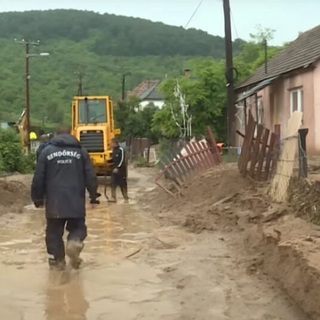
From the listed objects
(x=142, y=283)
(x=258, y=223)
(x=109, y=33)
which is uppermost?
(x=109, y=33)

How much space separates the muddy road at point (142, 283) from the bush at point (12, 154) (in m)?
15.7

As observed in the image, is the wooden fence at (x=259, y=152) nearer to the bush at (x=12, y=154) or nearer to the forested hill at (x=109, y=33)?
the bush at (x=12, y=154)

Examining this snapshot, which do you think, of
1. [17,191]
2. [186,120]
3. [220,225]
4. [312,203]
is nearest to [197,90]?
[186,120]

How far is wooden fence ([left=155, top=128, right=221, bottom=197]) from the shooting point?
17578mm

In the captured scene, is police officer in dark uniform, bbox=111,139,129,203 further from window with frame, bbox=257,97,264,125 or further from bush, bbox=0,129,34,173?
window with frame, bbox=257,97,264,125

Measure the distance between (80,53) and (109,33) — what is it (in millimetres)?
6020

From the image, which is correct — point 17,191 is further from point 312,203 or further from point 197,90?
point 197,90

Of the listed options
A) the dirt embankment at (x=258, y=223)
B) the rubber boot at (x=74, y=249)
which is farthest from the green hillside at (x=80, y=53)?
the rubber boot at (x=74, y=249)

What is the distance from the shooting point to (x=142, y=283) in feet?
27.6

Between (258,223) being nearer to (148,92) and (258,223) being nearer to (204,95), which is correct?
(204,95)

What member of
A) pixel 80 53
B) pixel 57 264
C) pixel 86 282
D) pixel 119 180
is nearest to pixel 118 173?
pixel 119 180

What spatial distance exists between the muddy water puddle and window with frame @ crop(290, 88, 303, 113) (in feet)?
36.7

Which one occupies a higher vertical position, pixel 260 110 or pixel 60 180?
pixel 260 110

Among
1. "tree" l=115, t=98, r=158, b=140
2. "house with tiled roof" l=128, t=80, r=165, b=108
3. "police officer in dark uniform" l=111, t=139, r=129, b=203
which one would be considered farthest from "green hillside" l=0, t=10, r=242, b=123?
"police officer in dark uniform" l=111, t=139, r=129, b=203
